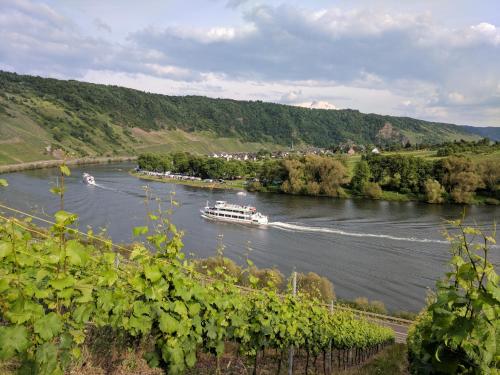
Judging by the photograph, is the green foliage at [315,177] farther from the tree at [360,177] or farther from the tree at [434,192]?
the tree at [434,192]

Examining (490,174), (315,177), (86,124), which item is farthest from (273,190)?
(86,124)

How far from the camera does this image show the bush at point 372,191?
2447 inches

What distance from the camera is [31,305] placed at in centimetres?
296

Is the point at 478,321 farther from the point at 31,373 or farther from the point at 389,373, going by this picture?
the point at 389,373

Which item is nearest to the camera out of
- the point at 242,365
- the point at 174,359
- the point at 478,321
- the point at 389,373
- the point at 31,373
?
the point at 478,321

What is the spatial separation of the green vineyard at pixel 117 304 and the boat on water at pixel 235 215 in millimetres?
37768

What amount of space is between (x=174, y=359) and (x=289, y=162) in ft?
212

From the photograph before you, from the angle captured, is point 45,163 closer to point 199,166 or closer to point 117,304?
point 199,166

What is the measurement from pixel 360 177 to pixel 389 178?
491cm

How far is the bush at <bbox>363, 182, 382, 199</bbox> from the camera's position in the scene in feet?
204

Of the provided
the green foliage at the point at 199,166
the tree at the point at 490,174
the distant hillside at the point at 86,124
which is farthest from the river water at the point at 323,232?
the distant hillside at the point at 86,124

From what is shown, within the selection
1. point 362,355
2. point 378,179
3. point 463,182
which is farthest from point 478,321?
point 378,179

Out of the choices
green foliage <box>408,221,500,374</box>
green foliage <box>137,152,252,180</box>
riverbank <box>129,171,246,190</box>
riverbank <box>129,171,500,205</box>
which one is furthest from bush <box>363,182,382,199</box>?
green foliage <box>408,221,500,374</box>

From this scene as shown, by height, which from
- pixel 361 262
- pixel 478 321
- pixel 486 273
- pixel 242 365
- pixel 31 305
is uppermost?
pixel 486 273
